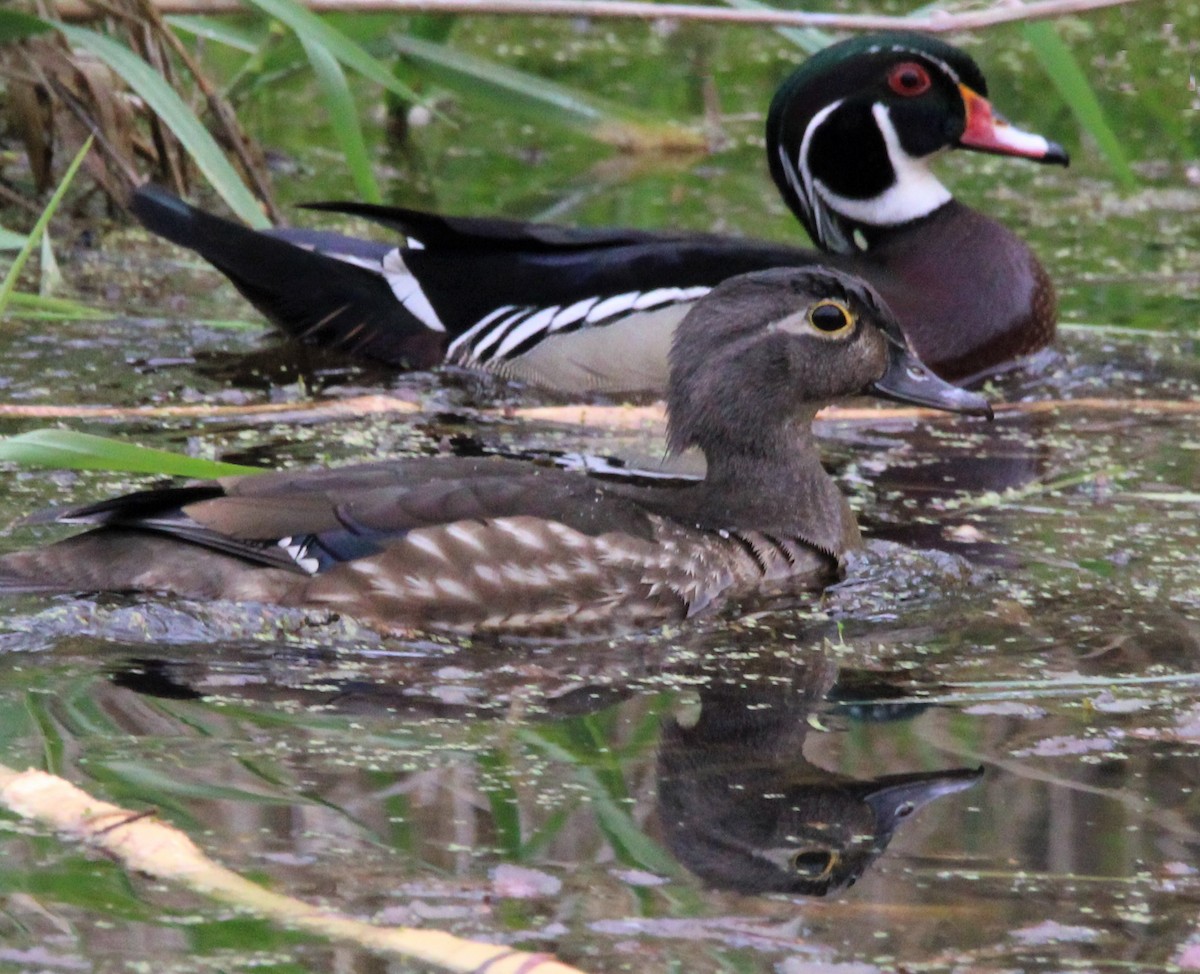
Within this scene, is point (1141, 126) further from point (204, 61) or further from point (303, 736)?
point (303, 736)

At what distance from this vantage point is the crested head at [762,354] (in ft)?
17.1

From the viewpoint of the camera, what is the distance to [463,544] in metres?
4.56

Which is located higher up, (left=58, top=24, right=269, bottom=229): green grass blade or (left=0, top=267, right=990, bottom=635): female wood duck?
(left=58, top=24, right=269, bottom=229): green grass blade

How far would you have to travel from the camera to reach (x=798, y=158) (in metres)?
7.58

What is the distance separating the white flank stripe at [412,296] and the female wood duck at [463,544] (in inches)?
84.9

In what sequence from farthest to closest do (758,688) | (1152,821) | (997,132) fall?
(997,132) < (758,688) < (1152,821)

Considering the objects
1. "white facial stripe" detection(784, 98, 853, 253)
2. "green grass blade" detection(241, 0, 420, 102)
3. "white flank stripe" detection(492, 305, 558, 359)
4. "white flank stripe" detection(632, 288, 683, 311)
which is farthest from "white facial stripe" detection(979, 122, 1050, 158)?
"green grass blade" detection(241, 0, 420, 102)

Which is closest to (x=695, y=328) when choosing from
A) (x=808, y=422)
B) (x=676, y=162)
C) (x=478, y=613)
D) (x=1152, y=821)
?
(x=808, y=422)

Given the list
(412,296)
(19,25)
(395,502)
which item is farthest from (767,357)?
(19,25)

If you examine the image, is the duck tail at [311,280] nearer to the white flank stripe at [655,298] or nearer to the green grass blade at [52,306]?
the white flank stripe at [655,298]

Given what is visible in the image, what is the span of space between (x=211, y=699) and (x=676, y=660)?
100 cm

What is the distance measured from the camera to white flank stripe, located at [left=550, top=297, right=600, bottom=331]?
6.99 meters

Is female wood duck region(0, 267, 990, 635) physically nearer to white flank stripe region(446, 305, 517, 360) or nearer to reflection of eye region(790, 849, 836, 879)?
reflection of eye region(790, 849, 836, 879)

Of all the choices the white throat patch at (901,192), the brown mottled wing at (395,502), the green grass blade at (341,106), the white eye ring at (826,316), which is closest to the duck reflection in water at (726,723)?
the brown mottled wing at (395,502)
